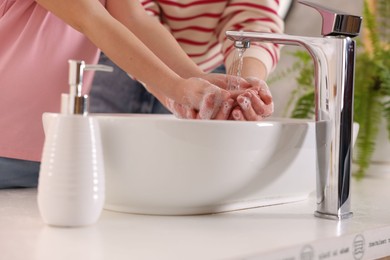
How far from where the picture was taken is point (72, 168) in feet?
2.45

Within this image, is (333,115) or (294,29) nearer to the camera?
(333,115)

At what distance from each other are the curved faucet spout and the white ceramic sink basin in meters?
0.05

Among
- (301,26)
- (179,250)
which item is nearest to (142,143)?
(179,250)

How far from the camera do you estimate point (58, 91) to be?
3.45 ft

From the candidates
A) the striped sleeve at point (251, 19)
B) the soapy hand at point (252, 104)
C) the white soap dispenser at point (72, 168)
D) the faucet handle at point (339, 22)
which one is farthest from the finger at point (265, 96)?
the striped sleeve at point (251, 19)

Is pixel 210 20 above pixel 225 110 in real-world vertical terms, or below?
above

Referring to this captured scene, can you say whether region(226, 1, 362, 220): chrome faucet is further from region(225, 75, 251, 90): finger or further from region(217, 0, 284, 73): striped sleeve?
region(217, 0, 284, 73): striped sleeve

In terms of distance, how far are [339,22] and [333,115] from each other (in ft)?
0.39

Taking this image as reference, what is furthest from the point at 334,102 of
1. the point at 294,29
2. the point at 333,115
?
the point at 294,29

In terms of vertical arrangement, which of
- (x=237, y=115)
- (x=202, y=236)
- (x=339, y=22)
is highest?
(x=339, y=22)

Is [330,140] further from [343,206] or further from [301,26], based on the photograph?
[301,26]

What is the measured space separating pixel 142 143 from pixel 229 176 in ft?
0.40

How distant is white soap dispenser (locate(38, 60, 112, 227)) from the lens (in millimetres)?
749

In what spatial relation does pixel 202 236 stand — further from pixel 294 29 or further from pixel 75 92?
pixel 294 29
